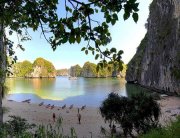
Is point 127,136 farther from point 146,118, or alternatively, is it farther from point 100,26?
point 100,26

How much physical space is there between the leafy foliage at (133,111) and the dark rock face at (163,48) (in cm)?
2555

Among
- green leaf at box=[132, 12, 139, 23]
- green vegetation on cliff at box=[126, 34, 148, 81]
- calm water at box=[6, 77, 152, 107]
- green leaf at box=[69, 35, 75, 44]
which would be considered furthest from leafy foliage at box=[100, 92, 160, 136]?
green vegetation on cliff at box=[126, 34, 148, 81]

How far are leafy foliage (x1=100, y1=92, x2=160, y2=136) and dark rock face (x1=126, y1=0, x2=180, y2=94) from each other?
1006 inches

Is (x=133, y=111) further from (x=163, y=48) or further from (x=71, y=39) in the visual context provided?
(x=163, y=48)

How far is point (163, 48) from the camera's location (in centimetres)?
6088

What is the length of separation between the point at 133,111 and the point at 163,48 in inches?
1787

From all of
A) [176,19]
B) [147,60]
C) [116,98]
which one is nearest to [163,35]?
[176,19]

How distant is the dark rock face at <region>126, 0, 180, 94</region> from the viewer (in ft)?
171

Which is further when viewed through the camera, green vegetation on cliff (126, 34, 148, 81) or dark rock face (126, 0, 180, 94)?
green vegetation on cliff (126, 34, 148, 81)

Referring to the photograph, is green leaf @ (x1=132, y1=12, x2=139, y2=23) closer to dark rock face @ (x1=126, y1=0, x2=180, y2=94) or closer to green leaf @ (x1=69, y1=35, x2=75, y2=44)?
green leaf @ (x1=69, y1=35, x2=75, y2=44)

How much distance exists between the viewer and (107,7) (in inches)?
137

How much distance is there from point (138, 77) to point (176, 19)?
42589 mm

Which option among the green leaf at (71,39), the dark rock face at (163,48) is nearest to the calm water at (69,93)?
the dark rock face at (163,48)

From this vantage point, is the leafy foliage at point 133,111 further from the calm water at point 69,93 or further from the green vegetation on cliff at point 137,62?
the green vegetation on cliff at point 137,62
